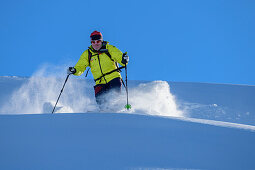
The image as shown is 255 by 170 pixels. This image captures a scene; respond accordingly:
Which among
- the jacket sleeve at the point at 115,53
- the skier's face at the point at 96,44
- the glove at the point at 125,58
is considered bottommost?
the glove at the point at 125,58

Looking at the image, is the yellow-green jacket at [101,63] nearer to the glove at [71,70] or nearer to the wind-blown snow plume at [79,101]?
the glove at [71,70]

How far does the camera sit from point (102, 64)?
6.20 meters

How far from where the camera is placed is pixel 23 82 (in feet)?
65.5

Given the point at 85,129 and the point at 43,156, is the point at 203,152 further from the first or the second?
the point at 43,156

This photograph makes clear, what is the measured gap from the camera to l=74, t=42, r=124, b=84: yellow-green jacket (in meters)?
6.18

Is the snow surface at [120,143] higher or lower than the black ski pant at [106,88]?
lower

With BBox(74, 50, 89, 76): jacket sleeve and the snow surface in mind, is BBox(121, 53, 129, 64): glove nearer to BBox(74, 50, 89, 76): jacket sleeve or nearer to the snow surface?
BBox(74, 50, 89, 76): jacket sleeve

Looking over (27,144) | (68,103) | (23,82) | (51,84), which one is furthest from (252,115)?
(23,82)

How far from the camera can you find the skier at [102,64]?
6133mm

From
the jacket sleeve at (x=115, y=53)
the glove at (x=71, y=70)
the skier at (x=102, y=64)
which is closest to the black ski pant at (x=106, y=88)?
the skier at (x=102, y=64)

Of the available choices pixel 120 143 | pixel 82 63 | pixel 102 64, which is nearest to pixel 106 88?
pixel 102 64

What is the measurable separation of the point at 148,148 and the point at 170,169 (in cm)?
44

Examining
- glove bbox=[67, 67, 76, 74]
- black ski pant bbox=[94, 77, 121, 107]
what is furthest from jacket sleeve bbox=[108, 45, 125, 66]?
glove bbox=[67, 67, 76, 74]

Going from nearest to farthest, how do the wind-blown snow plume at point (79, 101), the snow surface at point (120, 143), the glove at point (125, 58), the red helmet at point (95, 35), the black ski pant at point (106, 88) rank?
1. the snow surface at point (120, 143)
2. the glove at point (125, 58)
3. the red helmet at point (95, 35)
4. the black ski pant at point (106, 88)
5. the wind-blown snow plume at point (79, 101)
